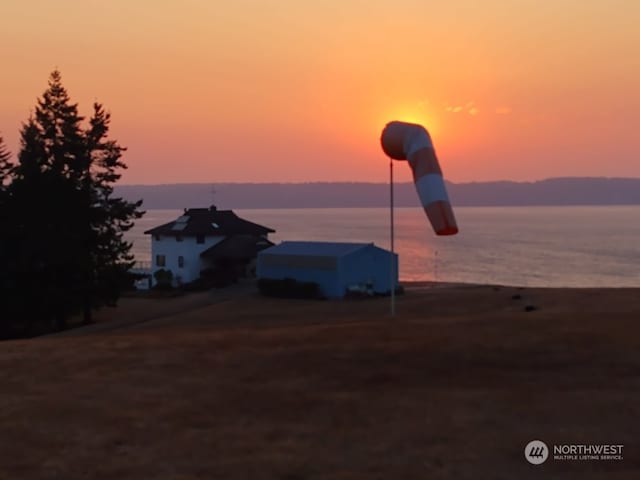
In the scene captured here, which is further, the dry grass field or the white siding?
the white siding

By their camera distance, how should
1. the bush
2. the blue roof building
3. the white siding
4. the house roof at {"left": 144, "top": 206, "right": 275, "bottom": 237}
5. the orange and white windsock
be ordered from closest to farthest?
1. the orange and white windsock
2. the blue roof building
3. the bush
4. the white siding
5. the house roof at {"left": 144, "top": 206, "right": 275, "bottom": 237}

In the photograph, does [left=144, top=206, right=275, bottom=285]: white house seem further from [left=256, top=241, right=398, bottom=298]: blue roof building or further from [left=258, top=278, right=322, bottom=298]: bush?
[left=258, top=278, right=322, bottom=298]: bush

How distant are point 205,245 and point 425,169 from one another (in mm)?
40918

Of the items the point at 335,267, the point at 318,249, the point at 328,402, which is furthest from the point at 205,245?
the point at 328,402

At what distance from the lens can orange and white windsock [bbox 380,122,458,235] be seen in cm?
2705

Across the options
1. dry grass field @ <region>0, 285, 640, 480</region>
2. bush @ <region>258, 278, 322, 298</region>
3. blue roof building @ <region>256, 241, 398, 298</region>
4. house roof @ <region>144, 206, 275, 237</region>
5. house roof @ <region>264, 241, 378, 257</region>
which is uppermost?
house roof @ <region>144, 206, 275, 237</region>

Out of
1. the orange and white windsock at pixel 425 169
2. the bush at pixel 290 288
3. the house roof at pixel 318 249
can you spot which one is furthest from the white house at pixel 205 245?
the orange and white windsock at pixel 425 169

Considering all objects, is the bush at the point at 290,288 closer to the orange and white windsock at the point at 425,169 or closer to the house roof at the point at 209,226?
the house roof at the point at 209,226

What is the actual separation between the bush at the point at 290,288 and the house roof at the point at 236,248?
35.8ft

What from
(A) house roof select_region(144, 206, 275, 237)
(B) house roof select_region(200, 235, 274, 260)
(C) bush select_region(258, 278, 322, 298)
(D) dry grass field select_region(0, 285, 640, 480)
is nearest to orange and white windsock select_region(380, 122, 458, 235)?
(D) dry grass field select_region(0, 285, 640, 480)

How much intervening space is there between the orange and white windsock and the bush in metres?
22.1

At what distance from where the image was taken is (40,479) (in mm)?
11133

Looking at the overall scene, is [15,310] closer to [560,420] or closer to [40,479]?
[40,479]

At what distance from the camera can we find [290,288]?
51.5 meters
